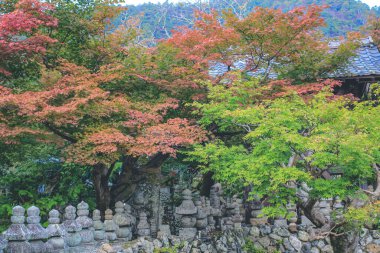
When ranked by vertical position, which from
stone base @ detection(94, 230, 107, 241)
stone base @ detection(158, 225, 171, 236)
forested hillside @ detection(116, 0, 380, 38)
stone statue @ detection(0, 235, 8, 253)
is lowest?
stone base @ detection(158, 225, 171, 236)

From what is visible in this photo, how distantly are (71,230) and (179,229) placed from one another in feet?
12.0

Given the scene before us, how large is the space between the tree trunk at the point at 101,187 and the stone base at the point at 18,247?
393cm

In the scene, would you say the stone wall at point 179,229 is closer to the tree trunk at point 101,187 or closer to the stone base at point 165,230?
the stone base at point 165,230

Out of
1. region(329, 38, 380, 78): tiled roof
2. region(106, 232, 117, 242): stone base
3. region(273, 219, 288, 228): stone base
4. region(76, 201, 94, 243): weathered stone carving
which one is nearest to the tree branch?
region(76, 201, 94, 243): weathered stone carving

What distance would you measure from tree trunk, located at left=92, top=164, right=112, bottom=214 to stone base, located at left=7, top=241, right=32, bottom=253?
3929 mm

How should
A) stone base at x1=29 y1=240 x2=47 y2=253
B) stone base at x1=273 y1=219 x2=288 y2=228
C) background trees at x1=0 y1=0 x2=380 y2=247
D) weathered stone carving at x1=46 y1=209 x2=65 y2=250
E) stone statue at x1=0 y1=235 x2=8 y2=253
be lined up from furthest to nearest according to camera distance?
1. stone base at x1=273 y1=219 x2=288 y2=228
2. background trees at x1=0 y1=0 x2=380 y2=247
3. weathered stone carving at x1=46 y1=209 x2=65 y2=250
4. stone base at x1=29 y1=240 x2=47 y2=253
5. stone statue at x1=0 y1=235 x2=8 y2=253

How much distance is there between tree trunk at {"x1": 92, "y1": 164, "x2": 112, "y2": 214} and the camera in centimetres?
1151

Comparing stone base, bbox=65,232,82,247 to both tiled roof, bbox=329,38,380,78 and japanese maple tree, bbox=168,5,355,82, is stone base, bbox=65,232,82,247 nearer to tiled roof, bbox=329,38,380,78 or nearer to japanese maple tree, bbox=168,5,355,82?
japanese maple tree, bbox=168,5,355,82

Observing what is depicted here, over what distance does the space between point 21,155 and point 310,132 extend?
6.83 meters

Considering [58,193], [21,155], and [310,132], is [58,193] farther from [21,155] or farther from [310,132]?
[310,132]

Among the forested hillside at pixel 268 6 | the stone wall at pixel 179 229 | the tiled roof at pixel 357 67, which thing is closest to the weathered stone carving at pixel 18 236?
the stone wall at pixel 179 229

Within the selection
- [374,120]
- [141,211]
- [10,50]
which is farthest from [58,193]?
[374,120]

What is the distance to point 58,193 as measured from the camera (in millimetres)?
11805

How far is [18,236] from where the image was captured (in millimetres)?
7469
